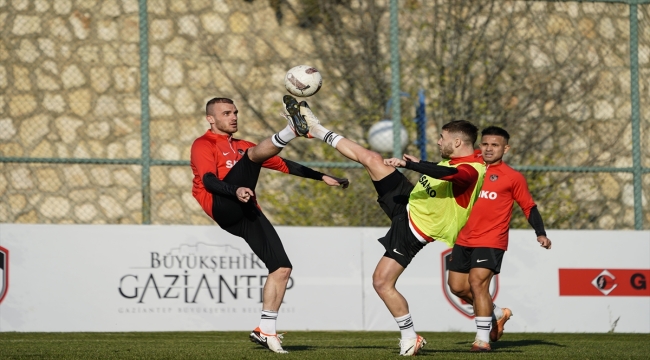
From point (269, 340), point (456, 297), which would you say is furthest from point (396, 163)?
point (456, 297)

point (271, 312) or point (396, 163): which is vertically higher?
point (396, 163)

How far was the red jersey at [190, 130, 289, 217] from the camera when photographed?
365 inches

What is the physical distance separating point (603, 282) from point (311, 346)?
16.0ft

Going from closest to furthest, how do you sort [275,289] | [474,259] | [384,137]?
[275,289] → [474,259] → [384,137]

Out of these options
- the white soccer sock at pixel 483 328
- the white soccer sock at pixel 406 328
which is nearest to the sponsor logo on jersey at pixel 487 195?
the white soccer sock at pixel 483 328

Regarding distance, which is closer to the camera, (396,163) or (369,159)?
(396,163)

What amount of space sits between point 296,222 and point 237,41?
3.08 meters

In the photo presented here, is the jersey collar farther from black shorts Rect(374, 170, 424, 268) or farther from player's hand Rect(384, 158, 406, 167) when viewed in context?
player's hand Rect(384, 158, 406, 167)

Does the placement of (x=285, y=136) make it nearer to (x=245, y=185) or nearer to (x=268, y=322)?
(x=245, y=185)

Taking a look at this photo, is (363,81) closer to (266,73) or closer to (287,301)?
(266,73)

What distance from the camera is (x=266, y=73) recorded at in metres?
15.5

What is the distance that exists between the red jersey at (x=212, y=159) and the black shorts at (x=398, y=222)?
43.2 inches

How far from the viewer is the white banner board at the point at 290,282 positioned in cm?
1213

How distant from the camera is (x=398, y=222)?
9039mm
